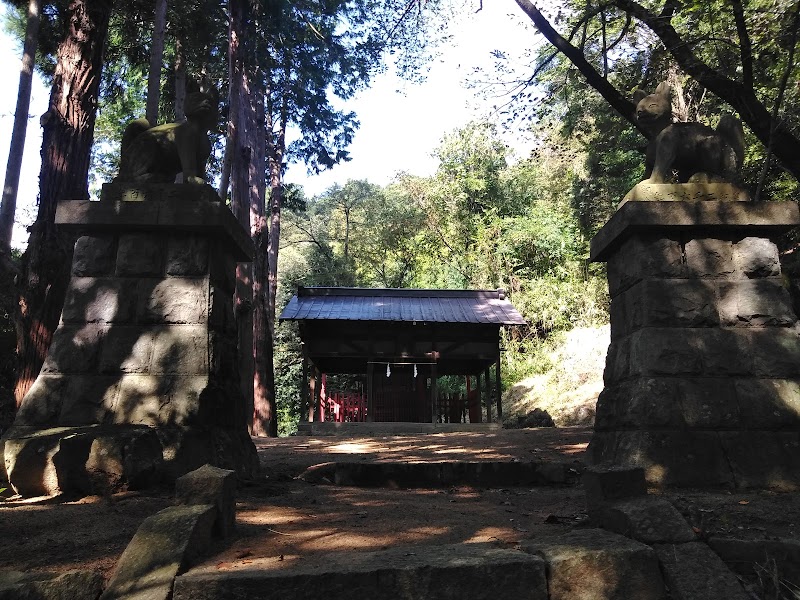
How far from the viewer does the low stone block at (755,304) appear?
13.1ft

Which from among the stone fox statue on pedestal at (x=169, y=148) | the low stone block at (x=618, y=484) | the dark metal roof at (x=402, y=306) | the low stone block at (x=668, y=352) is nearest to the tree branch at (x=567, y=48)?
the low stone block at (x=668, y=352)

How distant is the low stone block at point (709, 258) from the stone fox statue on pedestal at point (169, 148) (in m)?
3.73

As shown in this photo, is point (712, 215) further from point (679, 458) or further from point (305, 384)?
point (305, 384)

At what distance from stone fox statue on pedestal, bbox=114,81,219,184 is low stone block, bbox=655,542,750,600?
3.88 meters

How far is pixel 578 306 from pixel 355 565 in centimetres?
2100

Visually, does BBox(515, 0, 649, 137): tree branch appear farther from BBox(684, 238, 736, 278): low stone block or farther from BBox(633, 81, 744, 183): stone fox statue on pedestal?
BBox(684, 238, 736, 278): low stone block

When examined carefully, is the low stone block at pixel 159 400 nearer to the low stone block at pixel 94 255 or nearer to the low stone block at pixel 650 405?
the low stone block at pixel 94 255

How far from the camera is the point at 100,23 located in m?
6.82

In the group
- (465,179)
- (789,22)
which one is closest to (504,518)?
(789,22)

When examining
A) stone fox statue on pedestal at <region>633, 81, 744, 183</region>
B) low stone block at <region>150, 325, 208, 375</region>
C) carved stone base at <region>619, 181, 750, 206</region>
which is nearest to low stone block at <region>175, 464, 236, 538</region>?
low stone block at <region>150, 325, 208, 375</region>

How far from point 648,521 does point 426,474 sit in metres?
2.70

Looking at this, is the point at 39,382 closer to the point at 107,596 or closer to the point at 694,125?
the point at 107,596

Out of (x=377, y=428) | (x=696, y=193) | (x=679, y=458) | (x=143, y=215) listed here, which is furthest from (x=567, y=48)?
(x=377, y=428)

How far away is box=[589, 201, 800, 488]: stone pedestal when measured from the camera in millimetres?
3604
